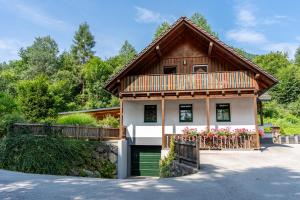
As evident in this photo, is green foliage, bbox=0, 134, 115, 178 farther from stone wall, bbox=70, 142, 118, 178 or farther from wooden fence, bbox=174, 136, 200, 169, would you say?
wooden fence, bbox=174, 136, 200, 169

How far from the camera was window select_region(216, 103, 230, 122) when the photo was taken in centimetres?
1814

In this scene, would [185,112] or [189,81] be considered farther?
[185,112]

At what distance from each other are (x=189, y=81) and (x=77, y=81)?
37666mm

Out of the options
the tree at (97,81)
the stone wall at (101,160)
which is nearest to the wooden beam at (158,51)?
the stone wall at (101,160)

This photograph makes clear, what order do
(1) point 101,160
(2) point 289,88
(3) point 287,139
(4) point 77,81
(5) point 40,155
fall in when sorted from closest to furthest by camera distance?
1. (5) point 40,155
2. (1) point 101,160
3. (3) point 287,139
4. (2) point 289,88
5. (4) point 77,81

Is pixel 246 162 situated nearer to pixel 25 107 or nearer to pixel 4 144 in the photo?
pixel 4 144

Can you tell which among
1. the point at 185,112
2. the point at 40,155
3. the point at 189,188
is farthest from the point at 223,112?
the point at 189,188

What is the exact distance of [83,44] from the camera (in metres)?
60.9

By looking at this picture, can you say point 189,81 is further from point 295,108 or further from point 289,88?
point 289,88

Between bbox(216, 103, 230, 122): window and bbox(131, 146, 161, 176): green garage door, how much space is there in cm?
Answer: 456

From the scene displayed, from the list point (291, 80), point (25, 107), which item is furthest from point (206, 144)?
point (291, 80)

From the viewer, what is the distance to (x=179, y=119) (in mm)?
18594

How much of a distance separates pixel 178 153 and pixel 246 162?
292cm

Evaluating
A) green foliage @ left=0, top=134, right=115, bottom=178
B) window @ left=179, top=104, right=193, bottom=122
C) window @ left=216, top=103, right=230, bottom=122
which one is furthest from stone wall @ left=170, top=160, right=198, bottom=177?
window @ left=216, top=103, right=230, bottom=122
